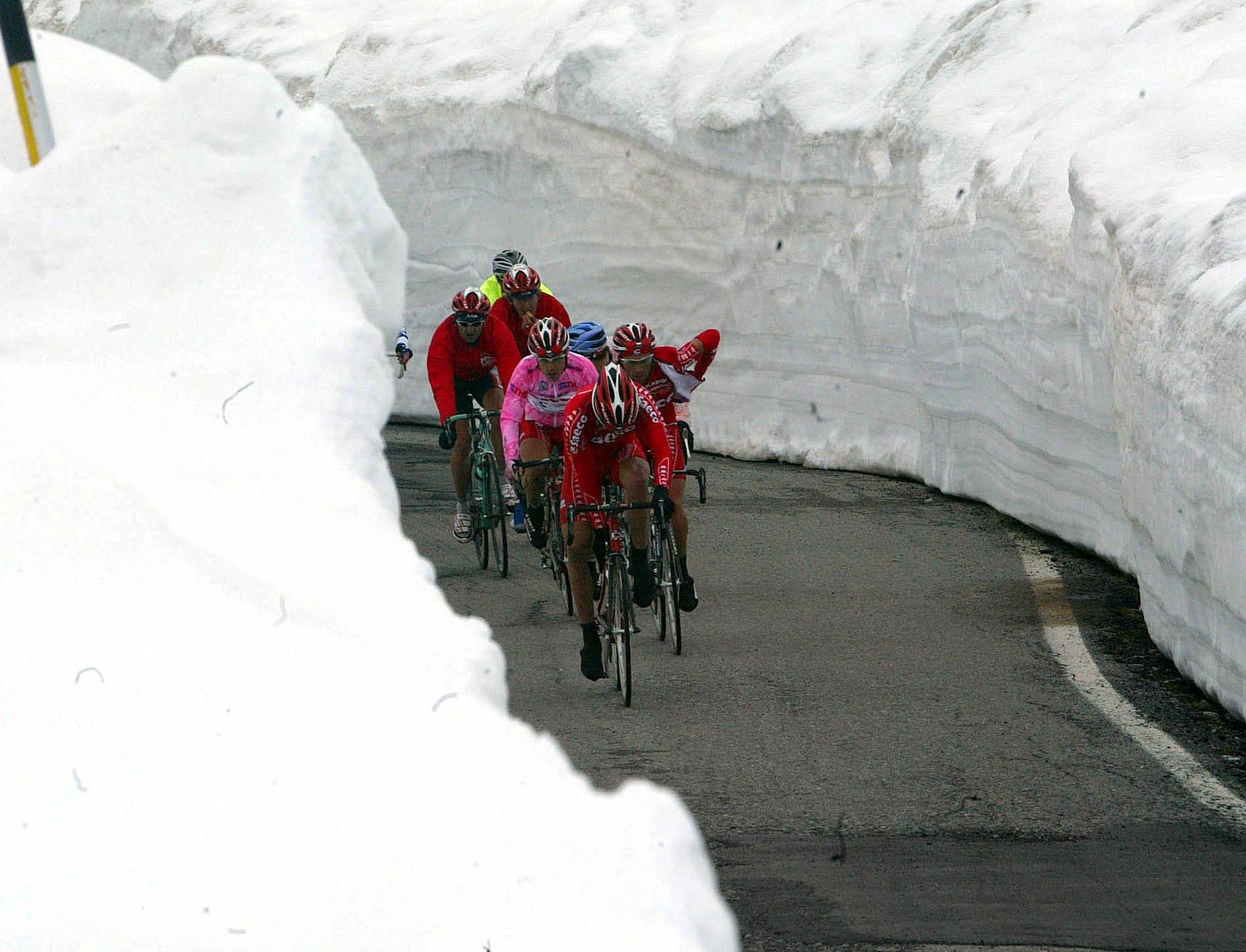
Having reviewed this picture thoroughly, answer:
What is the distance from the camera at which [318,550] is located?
4004 millimetres

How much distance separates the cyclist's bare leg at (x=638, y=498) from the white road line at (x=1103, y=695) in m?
2.32

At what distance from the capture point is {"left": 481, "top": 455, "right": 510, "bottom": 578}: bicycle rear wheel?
42.9ft

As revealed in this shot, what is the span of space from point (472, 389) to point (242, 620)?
32.4 ft

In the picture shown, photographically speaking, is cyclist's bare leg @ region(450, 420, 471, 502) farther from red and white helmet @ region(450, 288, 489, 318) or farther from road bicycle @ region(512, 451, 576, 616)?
road bicycle @ region(512, 451, 576, 616)

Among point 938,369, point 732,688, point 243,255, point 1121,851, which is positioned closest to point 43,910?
point 243,255

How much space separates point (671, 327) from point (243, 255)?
1639 centimetres

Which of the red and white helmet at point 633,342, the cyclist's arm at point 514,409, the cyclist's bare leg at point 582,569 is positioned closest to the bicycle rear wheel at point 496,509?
the cyclist's arm at point 514,409

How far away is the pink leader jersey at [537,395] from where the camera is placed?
37.1 ft

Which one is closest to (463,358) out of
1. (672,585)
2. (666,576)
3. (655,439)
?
(666,576)

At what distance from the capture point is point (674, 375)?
39.3ft

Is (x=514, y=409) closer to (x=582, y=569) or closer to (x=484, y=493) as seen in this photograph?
(x=484, y=493)

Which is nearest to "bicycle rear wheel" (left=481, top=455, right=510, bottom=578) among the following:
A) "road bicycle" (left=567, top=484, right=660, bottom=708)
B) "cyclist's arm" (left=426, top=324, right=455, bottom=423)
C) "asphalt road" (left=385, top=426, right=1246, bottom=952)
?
"asphalt road" (left=385, top=426, right=1246, bottom=952)

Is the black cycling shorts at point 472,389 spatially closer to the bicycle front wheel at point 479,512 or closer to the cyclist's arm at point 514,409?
the bicycle front wheel at point 479,512

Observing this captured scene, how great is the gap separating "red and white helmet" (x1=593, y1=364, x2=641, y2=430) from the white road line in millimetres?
2672
